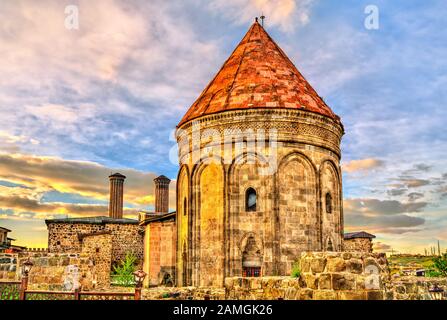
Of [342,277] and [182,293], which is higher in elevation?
[342,277]

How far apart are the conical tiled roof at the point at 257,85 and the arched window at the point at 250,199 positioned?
Answer: 3.48 metres

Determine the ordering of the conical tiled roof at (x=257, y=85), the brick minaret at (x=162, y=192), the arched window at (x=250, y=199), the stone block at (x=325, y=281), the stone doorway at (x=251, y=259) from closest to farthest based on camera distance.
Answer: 1. the stone block at (x=325, y=281)
2. the stone doorway at (x=251, y=259)
3. the arched window at (x=250, y=199)
4. the conical tiled roof at (x=257, y=85)
5. the brick minaret at (x=162, y=192)

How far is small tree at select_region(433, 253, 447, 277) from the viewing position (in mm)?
27584

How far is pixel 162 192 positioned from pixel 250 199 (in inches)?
809

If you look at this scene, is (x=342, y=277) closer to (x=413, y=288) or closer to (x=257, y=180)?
(x=413, y=288)

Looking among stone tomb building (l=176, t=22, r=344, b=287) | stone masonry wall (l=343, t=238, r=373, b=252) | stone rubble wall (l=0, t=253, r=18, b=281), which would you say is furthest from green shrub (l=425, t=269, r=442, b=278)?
stone rubble wall (l=0, t=253, r=18, b=281)

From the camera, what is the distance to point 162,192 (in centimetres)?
4119

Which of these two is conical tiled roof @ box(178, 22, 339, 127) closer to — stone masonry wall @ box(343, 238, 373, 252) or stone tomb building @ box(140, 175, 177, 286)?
stone tomb building @ box(140, 175, 177, 286)

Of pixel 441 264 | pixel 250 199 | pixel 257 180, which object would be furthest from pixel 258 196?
pixel 441 264

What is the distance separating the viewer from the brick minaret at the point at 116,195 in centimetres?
3972

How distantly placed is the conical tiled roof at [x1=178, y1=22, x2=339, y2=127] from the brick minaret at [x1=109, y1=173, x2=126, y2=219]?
1753cm

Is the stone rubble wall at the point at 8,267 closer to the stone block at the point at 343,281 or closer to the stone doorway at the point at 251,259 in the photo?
the stone block at the point at 343,281

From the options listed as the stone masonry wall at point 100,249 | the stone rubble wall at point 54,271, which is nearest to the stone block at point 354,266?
the stone rubble wall at point 54,271
